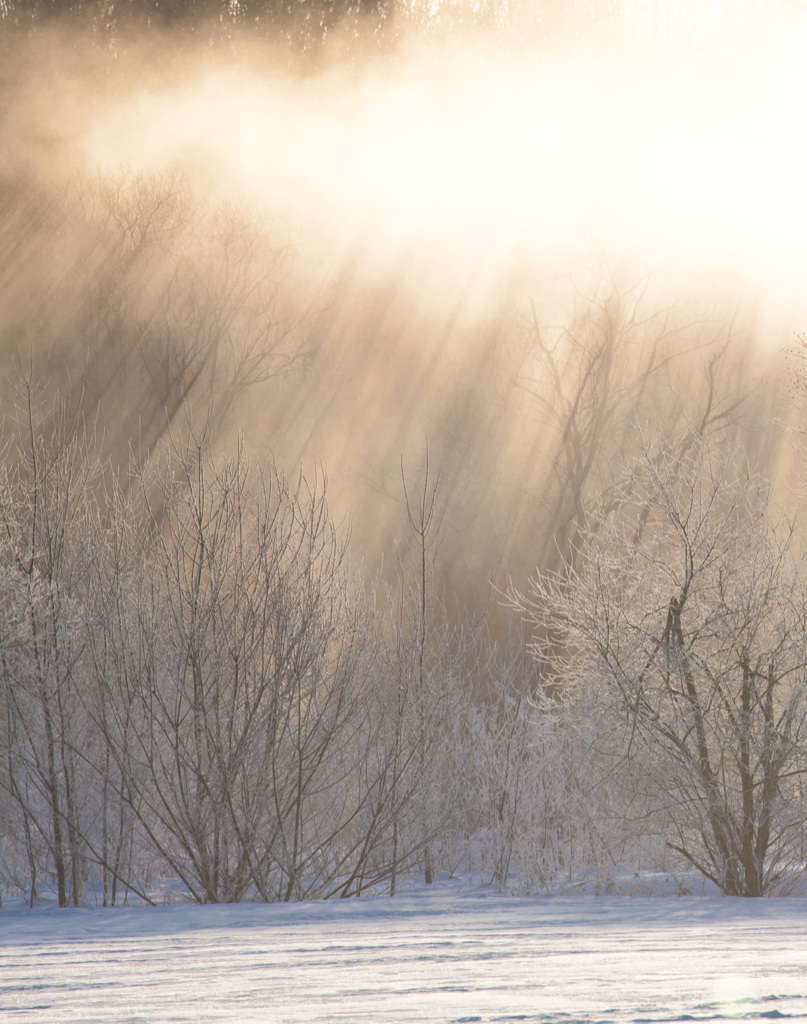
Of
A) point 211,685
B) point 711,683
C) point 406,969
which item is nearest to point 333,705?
point 211,685

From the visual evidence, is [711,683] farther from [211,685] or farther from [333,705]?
[211,685]

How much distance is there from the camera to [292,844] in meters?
8.50

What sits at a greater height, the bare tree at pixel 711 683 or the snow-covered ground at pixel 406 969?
the bare tree at pixel 711 683

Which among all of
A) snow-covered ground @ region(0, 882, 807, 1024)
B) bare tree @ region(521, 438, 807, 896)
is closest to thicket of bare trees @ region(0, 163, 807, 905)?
bare tree @ region(521, 438, 807, 896)

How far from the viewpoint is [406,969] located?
2576 mm

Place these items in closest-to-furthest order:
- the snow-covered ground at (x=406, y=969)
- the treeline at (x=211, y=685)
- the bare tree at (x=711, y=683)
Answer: the snow-covered ground at (x=406, y=969), the treeline at (x=211, y=685), the bare tree at (x=711, y=683)

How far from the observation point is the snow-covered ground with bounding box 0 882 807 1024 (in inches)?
74.0

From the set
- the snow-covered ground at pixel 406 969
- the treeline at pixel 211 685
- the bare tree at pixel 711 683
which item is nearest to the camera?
the snow-covered ground at pixel 406 969

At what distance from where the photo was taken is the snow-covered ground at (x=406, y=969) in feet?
6.17

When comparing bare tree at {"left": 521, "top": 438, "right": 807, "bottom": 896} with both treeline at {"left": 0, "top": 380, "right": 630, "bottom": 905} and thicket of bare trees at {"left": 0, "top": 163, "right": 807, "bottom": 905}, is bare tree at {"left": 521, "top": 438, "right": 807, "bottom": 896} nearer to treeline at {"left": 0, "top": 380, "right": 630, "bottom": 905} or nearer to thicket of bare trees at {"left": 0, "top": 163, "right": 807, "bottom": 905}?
thicket of bare trees at {"left": 0, "top": 163, "right": 807, "bottom": 905}

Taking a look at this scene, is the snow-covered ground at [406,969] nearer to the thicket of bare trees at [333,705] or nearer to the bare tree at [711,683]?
the thicket of bare trees at [333,705]

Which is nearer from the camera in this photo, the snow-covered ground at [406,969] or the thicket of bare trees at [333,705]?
the snow-covered ground at [406,969]

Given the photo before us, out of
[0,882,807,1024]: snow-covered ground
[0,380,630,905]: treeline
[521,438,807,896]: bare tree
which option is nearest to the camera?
[0,882,807,1024]: snow-covered ground

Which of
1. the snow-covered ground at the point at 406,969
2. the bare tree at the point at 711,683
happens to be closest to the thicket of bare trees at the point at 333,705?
A: the bare tree at the point at 711,683
